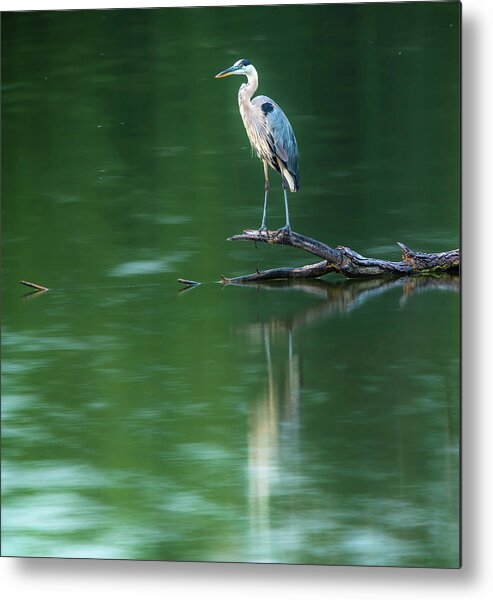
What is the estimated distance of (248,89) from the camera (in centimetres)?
357

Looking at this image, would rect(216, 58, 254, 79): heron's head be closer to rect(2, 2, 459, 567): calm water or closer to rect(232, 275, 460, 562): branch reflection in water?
rect(2, 2, 459, 567): calm water

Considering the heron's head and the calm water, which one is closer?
the calm water

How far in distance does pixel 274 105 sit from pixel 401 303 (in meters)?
0.71

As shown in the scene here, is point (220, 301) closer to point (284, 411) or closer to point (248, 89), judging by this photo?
point (284, 411)

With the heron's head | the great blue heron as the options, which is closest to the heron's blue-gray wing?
the great blue heron

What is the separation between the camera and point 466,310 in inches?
135

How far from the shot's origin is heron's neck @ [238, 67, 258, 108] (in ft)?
11.7

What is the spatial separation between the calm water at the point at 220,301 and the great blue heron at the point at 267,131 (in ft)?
0.10

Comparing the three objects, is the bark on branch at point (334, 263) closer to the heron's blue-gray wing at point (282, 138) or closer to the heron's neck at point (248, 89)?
the heron's blue-gray wing at point (282, 138)

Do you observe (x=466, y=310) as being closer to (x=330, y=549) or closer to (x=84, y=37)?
(x=330, y=549)

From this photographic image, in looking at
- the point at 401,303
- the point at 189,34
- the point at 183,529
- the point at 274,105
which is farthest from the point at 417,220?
the point at 183,529

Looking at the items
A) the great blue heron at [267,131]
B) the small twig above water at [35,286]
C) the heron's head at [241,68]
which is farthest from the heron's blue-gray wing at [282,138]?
the small twig above water at [35,286]

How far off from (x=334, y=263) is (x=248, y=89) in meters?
0.59

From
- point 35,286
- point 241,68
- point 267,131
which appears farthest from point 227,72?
point 35,286
